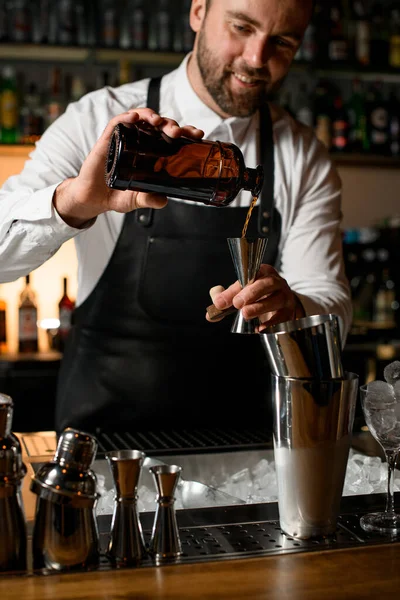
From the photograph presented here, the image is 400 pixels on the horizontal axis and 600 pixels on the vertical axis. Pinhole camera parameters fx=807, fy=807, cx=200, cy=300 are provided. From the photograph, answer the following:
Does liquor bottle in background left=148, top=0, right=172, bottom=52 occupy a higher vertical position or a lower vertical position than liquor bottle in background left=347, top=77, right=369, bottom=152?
higher

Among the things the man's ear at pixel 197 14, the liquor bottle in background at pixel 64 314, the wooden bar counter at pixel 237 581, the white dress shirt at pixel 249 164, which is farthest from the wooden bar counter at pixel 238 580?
the liquor bottle in background at pixel 64 314

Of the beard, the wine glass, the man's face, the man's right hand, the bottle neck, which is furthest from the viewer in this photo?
the beard

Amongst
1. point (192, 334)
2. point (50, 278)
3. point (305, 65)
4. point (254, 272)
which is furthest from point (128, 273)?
point (305, 65)

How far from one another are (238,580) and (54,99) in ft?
10.0

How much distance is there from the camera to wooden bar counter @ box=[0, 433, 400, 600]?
85 cm

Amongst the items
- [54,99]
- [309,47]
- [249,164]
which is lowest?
[249,164]

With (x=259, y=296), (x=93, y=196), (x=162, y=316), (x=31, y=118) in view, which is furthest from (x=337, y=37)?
(x=259, y=296)

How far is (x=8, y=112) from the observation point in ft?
11.6

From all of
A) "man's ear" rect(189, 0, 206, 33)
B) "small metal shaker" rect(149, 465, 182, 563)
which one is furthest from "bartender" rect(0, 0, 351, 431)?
"small metal shaker" rect(149, 465, 182, 563)

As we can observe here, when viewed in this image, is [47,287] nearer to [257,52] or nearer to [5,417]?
[257,52]

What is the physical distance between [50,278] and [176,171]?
8.70 ft

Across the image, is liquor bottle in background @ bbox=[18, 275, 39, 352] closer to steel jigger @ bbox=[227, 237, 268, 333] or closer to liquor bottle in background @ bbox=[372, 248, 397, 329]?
liquor bottle in background @ bbox=[372, 248, 397, 329]

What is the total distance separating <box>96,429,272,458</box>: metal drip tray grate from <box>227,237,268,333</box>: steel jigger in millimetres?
308

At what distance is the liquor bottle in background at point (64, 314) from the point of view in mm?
3428
